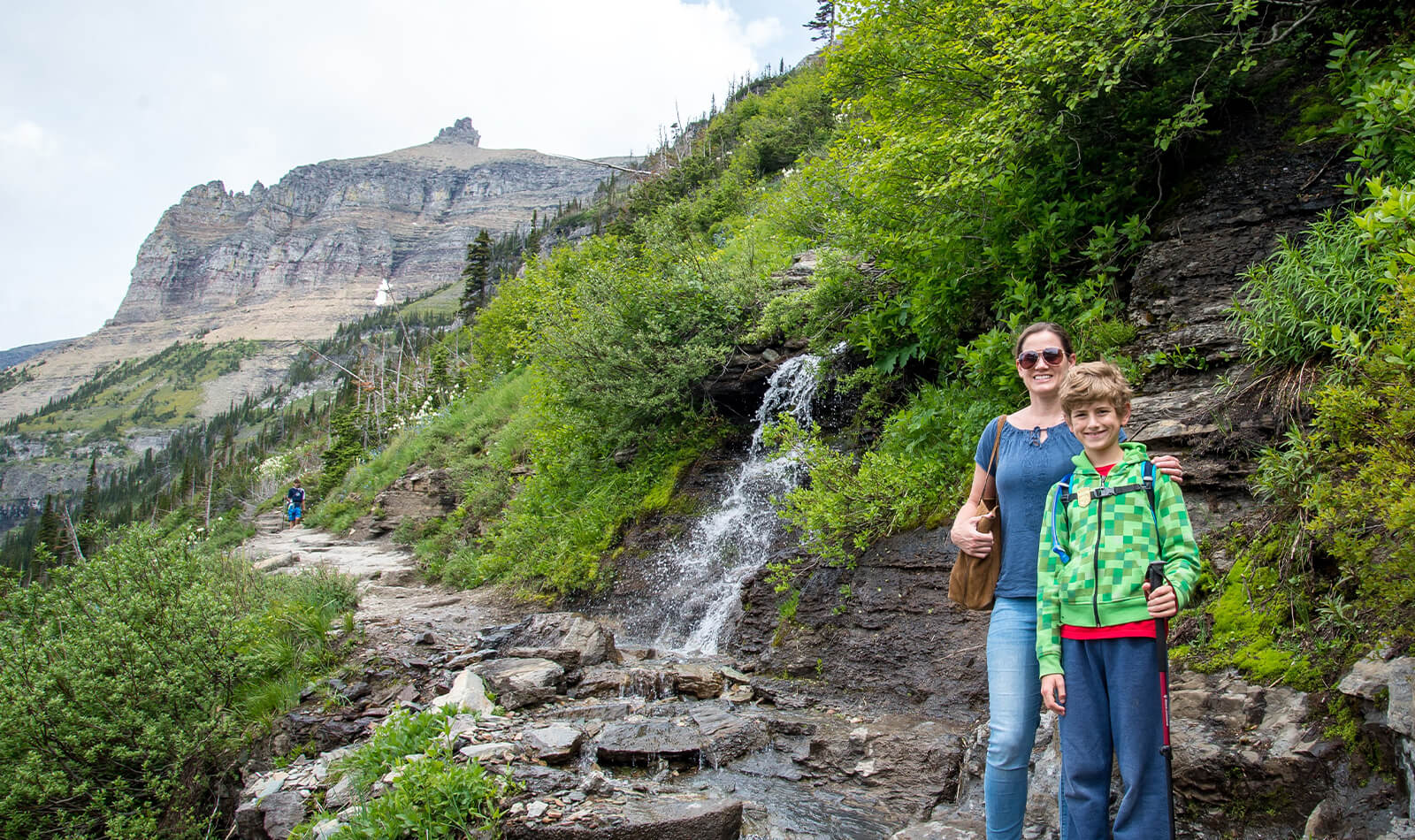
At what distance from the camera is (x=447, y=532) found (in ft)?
52.4

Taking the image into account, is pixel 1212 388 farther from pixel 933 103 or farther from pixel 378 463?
pixel 378 463

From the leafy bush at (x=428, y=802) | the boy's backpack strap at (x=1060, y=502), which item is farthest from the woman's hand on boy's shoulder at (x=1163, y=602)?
the leafy bush at (x=428, y=802)

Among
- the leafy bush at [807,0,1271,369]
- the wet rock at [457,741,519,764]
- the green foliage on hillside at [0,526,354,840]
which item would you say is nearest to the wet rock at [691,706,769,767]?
the wet rock at [457,741,519,764]

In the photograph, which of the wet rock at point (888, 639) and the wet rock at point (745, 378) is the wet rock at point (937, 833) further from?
the wet rock at point (745, 378)

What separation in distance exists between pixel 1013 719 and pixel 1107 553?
0.77 meters

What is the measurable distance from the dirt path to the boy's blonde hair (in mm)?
7393

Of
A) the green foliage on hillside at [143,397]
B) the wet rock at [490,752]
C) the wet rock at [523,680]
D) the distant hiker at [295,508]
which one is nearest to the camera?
the wet rock at [490,752]

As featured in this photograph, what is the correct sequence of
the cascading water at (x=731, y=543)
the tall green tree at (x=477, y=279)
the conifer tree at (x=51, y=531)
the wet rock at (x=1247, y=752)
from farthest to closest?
the tall green tree at (x=477, y=279) < the conifer tree at (x=51, y=531) < the cascading water at (x=731, y=543) < the wet rock at (x=1247, y=752)

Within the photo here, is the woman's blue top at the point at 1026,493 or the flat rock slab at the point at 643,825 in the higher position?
the woman's blue top at the point at 1026,493

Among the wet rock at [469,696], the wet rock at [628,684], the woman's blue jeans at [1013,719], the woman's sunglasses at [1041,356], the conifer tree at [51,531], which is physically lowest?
the conifer tree at [51,531]

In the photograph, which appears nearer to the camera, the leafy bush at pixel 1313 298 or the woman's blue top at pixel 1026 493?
the woman's blue top at pixel 1026 493

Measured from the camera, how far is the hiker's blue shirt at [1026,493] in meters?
2.76

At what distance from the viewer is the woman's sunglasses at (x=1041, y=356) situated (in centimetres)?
290

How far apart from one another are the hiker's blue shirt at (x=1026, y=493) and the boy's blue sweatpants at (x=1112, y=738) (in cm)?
34
